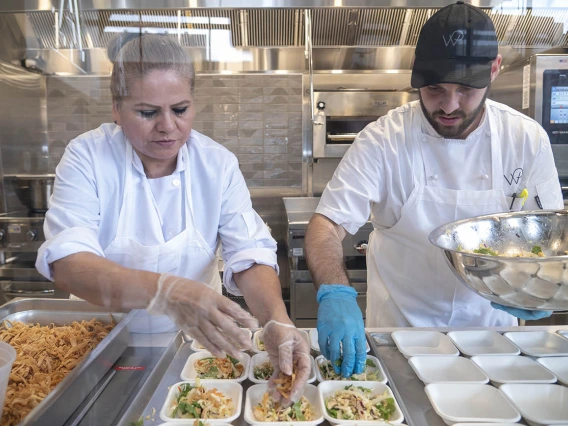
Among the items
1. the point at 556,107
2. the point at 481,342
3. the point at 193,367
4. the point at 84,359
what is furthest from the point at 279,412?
the point at 556,107

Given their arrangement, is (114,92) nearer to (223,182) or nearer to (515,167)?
(223,182)

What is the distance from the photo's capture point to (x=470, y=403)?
1026mm

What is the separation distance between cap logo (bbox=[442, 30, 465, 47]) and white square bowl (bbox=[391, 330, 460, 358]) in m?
0.86

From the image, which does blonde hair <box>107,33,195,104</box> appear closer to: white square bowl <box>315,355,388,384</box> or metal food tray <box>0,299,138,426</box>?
metal food tray <box>0,299,138,426</box>

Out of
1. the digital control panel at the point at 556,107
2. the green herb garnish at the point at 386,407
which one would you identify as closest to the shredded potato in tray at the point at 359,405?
the green herb garnish at the point at 386,407

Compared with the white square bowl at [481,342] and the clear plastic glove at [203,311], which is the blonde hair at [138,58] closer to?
the clear plastic glove at [203,311]

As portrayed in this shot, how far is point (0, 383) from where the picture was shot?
0.66 metres

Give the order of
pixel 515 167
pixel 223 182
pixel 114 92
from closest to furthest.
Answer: pixel 114 92 < pixel 223 182 < pixel 515 167

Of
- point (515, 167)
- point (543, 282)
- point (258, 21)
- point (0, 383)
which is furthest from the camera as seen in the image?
point (258, 21)

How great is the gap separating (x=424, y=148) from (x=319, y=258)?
59 cm

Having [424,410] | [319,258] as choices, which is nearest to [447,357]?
[424,410]

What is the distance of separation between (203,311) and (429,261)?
108cm

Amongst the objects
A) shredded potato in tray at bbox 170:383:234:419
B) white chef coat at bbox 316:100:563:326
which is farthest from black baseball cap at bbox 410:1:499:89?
shredded potato in tray at bbox 170:383:234:419

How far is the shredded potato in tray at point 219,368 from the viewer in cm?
111
